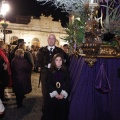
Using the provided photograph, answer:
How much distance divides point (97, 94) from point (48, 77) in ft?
3.82

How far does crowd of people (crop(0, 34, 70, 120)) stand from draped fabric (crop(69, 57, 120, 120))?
609 millimetres

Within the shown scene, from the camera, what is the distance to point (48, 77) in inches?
201

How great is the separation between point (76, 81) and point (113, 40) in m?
0.94

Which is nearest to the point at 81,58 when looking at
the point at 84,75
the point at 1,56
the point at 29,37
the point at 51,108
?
the point at 84,75

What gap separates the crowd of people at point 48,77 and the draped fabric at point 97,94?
61 cm

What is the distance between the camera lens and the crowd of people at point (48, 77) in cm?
501

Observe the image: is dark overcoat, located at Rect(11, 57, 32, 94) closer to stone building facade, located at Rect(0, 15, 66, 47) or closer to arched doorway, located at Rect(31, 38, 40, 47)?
stone building facade, located at Rect(0, 15, 66, 47)

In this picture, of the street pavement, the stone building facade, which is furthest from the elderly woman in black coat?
the stone building facade

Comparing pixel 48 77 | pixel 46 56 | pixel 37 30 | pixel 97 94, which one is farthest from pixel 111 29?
pixel 37 30

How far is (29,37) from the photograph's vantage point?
3766 centimetres

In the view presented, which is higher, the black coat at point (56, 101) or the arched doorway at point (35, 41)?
the arched doorway at point (35, 41)

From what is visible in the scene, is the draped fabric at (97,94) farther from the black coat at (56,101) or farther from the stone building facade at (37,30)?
the stone building facade at (37,30)

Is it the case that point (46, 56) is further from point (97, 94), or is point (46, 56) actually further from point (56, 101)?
point (97, 94)

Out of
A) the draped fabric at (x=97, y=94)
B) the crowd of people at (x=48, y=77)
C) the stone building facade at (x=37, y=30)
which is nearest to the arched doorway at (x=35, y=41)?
the stone building facade at (x=37, y=30)
